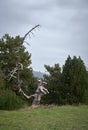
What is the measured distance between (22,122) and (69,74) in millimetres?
8068

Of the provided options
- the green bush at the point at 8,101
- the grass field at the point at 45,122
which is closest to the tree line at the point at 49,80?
the green bush at the point at 8,101

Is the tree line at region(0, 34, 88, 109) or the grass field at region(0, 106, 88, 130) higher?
the tree line at region(0, 34, 88, 109)

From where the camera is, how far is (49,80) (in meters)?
20.9

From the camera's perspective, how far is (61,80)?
18594 mm

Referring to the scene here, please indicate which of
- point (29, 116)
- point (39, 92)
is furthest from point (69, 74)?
point (29, 116)

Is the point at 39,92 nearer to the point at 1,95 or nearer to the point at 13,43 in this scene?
the point at 1,95

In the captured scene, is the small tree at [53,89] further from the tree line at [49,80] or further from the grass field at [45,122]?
the grass field at [45,122]

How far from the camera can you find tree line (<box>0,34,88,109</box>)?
16716 millimetres

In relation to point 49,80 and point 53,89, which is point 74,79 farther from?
point 49,80

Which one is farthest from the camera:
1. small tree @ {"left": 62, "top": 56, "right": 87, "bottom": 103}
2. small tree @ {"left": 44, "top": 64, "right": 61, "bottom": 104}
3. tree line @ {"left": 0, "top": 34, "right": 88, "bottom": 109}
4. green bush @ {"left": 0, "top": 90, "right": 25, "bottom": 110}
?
small tree @ {"left": 44, "top": 64, "right": 61, "bottom": 104}

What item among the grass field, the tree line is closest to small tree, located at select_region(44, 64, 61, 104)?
the tree line

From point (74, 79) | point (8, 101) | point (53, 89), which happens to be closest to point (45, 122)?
point (8, 101)

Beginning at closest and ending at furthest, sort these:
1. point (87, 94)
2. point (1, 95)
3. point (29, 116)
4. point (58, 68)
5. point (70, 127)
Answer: point (70, 127)
point (29, 116)
point (1, 95)
point (87, 94)
point (58, 68)

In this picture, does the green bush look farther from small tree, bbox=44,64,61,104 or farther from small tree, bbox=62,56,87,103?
small tree, bbox=62,56,87,103
